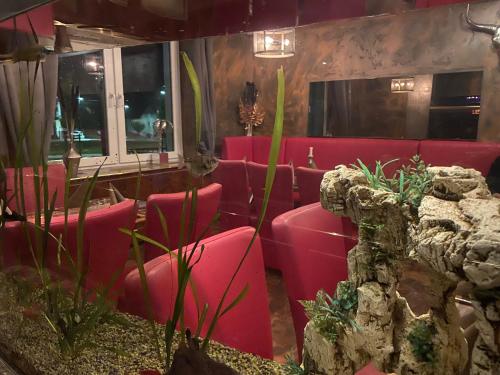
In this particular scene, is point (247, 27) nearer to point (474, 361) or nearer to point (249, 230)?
point (249, 230)

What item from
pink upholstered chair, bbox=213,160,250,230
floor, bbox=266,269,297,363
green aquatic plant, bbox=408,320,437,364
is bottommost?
floor, bbox=266,269,297,363

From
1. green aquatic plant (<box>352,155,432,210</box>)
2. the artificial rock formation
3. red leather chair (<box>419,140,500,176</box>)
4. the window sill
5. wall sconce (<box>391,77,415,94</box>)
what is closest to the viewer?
the artificial rock formation

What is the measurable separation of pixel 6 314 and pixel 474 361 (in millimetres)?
1237

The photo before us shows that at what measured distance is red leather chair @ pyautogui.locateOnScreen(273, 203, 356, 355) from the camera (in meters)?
0.64

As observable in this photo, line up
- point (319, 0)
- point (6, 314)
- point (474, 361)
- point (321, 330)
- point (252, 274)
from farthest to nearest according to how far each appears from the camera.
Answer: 1. point (6, 314)
2. point (252, 274)
3. point (319, 0)
4. point (321, 330)
5. point (474, 361)

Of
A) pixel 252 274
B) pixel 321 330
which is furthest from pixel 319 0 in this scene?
pixel 252 274

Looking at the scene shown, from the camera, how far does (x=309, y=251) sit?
791mm

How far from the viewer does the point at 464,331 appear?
434 mm

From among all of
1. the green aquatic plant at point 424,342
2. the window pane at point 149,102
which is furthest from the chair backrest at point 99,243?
the green aquatic plant at point 424,342

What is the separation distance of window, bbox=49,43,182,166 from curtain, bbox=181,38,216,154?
0.20ft

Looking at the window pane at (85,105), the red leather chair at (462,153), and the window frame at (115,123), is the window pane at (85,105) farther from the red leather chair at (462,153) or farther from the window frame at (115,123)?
the red leather chair at (462,153)

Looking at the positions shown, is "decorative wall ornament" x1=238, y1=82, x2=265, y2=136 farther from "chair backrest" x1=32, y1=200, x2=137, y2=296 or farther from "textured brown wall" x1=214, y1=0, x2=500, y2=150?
"chair backrest" x1=32, y1=200, x2=137, y2=296

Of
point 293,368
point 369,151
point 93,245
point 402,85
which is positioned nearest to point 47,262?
point 93,245

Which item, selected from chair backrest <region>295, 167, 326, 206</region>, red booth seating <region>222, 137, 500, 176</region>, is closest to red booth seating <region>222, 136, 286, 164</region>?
red booth seating <region>222, 137, 500, 176</region>
